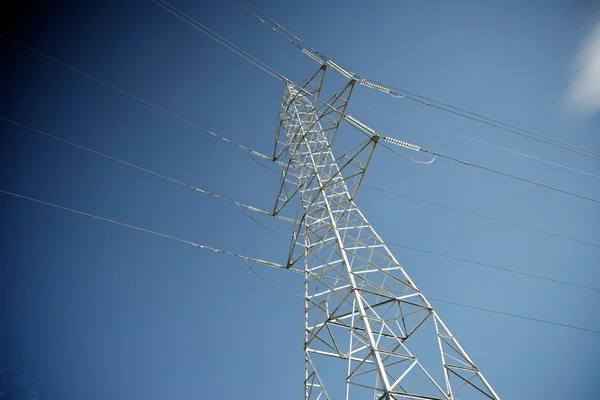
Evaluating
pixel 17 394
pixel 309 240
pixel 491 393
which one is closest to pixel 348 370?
pixel 491 393

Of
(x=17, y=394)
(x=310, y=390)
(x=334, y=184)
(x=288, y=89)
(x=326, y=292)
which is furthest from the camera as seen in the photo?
(x=17, y=394)

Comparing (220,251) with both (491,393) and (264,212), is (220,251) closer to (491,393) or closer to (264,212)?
(264,212)

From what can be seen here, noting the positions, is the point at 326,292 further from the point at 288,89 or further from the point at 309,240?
the point at 288,89

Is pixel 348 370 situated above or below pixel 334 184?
below

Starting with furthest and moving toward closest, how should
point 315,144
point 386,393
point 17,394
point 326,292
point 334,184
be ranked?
point 17,394 < point 315,144 < point 334,184 < point 326,292 < point 386,393

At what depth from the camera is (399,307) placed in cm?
629

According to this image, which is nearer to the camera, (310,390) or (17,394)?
(310,390)

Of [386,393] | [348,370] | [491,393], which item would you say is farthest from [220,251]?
[491,393]

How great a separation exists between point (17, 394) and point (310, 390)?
62490 millimetres

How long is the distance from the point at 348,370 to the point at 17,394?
2524 inches

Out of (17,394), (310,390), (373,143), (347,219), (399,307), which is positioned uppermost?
(373,143)

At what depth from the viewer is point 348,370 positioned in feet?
18.2

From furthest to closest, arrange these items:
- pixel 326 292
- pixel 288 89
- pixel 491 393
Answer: pixel 288 89 < pixel 326 292 < pixel 491 393

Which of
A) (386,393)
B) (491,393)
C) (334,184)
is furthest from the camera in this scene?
(334,184)
